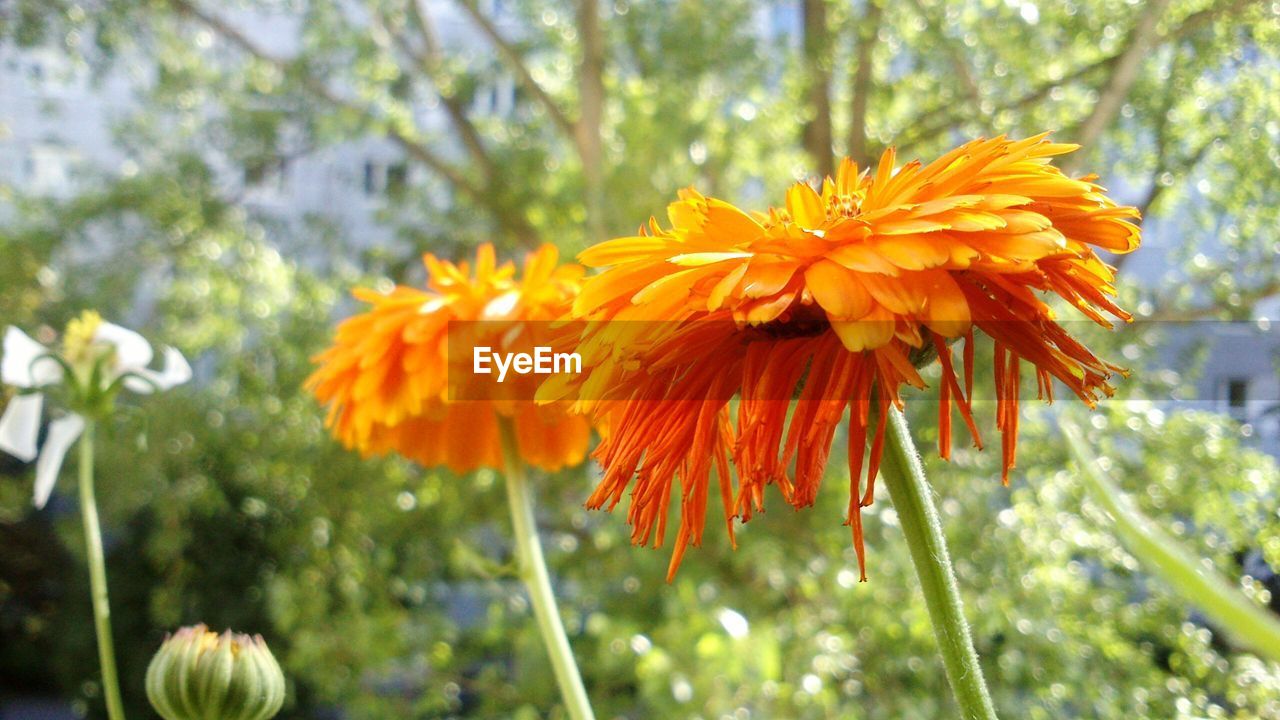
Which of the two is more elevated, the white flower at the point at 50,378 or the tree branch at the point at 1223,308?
the tree branch at the point at 1223,308

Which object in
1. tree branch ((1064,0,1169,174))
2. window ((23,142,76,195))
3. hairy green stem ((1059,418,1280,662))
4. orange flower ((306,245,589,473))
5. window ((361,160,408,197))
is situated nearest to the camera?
hairy green stem ((1059,418,1280,662))

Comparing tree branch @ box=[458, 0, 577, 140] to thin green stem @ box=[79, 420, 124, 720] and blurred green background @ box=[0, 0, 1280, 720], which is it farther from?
thin green stem @ box=[79, 420, 124, 720]

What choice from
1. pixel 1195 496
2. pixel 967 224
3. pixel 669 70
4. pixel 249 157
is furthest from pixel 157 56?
pixel 967 224

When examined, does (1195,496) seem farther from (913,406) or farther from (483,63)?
(483,63)

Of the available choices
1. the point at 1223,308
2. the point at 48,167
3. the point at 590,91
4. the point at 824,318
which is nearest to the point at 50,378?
the point at 824,318

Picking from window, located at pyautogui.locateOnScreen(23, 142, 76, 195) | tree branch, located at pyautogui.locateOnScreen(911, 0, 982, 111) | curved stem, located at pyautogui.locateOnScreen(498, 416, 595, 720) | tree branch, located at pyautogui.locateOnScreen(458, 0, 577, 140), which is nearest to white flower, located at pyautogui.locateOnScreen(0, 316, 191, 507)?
curved stem, located at pyautogui.locateOnScreen(498, 416, 595, 720)

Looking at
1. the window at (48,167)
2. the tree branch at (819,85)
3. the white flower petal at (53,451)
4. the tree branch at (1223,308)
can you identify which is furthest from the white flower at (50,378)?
the window at (48,167)

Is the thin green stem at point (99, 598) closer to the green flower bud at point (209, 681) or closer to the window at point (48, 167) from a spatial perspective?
the green flower bud at point (209, 681)
